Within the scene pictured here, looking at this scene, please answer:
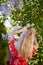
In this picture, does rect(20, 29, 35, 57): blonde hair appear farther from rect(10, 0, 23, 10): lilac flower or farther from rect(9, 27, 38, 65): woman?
rect(10, 0, 23, 10): lilac flower

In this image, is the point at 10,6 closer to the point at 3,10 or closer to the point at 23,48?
the point at 3,10

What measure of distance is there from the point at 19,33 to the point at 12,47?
12cm

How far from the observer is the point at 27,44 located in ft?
5.24

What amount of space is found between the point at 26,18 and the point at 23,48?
228 millimetres

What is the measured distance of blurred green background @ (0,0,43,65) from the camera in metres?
1.62

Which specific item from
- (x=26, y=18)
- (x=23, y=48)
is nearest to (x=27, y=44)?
(x=23, y=48)

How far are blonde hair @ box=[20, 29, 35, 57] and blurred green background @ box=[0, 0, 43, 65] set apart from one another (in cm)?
6

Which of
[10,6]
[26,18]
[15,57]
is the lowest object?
[15,57]

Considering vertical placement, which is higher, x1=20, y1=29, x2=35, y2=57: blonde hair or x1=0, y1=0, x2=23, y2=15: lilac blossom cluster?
x1=0, y1=0, x2=23, y2=15: lilac blossom cluster

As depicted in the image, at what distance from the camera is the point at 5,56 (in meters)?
1.62

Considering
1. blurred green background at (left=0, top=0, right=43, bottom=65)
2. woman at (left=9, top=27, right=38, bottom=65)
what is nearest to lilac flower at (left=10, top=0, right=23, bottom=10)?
blurred green background at (left=0, top=0, right=43, bottom=65)

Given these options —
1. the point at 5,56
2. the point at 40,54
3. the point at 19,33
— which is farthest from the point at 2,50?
the point at 40,54

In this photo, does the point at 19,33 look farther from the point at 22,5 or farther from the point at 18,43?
the point at 22,5

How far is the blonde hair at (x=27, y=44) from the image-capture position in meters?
1.59
